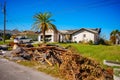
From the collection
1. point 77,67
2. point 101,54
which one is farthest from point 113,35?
point 77,67

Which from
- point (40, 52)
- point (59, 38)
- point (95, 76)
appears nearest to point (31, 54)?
point (40, 52)

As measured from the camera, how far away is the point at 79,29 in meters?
49.2

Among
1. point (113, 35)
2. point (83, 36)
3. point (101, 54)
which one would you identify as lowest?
point (101, 54)

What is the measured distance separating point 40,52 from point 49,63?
10.0 ft

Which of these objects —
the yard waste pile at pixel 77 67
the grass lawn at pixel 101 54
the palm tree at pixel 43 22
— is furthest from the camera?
the palm tree at pixel 43 22

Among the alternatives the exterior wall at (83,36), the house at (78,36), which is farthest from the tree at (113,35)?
the exterior wall at (83,36)

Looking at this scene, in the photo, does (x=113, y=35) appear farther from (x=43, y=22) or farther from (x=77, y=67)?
(x=77, y=67)

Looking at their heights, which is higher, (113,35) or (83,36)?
(113,35)

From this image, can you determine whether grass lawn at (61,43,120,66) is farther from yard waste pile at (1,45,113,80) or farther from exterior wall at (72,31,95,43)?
exterior wall at (72,31,95,43)

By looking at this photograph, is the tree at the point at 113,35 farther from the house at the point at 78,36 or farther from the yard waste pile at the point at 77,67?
the yard waste pile at the point at 77,67

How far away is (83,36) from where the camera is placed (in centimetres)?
4834

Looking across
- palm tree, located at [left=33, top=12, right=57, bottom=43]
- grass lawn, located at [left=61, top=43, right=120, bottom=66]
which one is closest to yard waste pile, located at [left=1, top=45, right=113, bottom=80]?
grass lawn, located at [left=61, top=43, right=120, bottom=66]

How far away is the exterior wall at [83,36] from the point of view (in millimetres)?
47250

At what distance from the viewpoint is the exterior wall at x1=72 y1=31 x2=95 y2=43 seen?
155 feet
